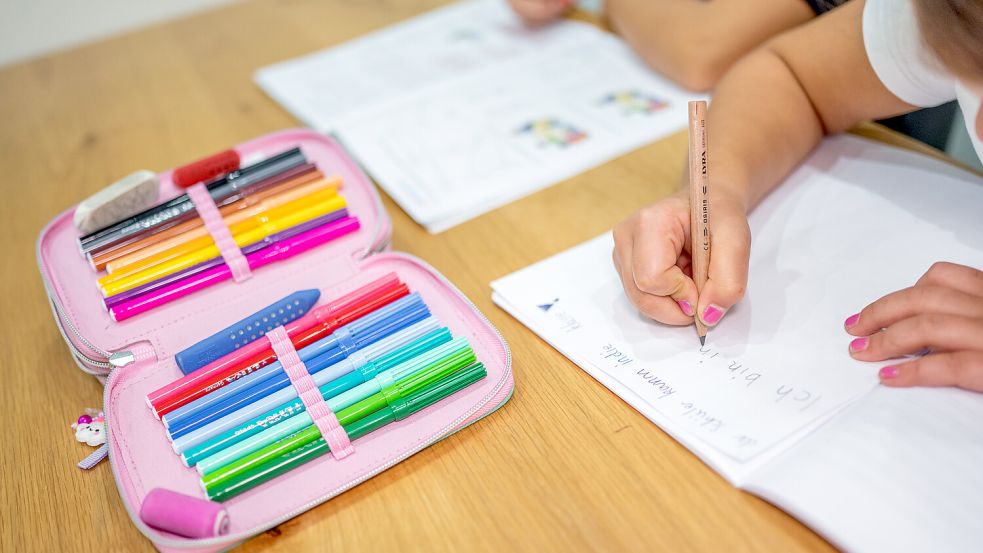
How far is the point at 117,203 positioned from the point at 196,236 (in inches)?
3.2

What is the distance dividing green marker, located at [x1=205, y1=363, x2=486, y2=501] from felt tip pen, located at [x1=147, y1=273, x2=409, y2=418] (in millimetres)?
85

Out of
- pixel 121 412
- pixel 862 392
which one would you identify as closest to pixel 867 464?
pixel 862 392

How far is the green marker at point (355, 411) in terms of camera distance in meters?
0.47

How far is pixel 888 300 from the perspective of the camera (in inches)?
20.1

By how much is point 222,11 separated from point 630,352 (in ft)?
3.24

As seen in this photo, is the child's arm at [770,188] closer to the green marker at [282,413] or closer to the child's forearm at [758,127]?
the child's forearm at [758,127]

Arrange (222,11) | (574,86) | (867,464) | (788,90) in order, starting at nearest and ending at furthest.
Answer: (867,464), (788,90), (574,86), (222,11)

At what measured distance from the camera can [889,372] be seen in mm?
486

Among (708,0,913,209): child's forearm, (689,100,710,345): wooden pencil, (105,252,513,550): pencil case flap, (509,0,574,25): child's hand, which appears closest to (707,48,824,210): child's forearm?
(708,0,913,209): child's forearm

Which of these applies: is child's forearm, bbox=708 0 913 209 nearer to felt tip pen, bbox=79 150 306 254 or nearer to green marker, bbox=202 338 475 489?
green marker, bbox=202 338 475 489

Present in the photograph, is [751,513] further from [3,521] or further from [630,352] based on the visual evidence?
[3,521]

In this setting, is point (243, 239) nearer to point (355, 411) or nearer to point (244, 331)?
point (244, 331)

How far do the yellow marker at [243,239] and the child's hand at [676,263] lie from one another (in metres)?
0.26

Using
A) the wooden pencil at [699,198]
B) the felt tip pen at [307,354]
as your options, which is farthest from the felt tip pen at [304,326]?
the wooden pencil at [699,198]
